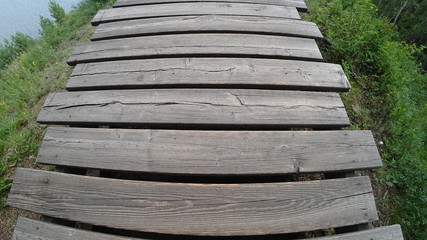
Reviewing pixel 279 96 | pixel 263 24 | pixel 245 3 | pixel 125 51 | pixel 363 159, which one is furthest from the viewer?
pixel 245 3

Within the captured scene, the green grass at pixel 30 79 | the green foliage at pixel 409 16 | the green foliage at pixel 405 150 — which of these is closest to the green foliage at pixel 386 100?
the green foliage at pixel 405 150

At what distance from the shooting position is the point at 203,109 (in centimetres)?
194

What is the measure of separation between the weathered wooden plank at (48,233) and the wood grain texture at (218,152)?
16.3 inches

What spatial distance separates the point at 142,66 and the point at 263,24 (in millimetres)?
1334

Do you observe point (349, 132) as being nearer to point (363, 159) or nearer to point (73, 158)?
point (363, 159)

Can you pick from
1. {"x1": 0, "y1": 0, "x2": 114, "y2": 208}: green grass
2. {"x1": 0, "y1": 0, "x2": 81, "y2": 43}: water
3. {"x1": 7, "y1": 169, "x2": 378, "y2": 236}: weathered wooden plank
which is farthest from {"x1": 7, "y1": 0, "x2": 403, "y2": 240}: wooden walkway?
{"x1": 0, "y1": 0, "x2": 81, "y2": 43}: water

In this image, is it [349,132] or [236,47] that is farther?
[236,47]

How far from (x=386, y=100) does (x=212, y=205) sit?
2.13 metres

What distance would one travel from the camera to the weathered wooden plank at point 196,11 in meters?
2.79

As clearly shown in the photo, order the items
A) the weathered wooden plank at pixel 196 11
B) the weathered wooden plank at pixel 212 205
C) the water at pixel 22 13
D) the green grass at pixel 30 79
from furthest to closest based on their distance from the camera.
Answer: the water at pixel 22 13
the weathered wooden plank at pixel 196 11
the green grass at pixel 30 79
the weathered wooden plank at pixel 212 205

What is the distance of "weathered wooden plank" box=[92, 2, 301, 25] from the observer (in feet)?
9.14

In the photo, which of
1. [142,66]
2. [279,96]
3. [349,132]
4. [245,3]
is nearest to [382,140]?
[349,132]

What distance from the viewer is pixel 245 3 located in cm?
292

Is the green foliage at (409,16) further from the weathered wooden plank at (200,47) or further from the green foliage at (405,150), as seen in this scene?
the weathered wooden plank at (200,47)
